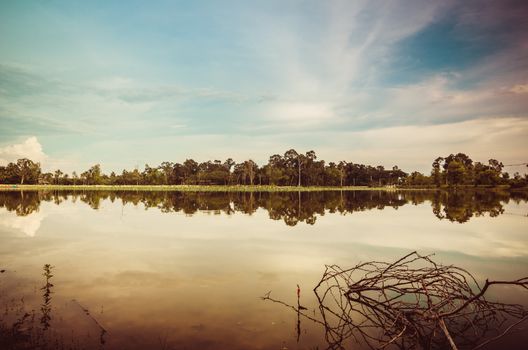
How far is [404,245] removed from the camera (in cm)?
1697

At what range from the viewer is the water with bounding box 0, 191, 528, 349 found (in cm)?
713

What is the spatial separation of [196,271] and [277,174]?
123659 millimetres

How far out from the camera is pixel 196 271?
468 inches

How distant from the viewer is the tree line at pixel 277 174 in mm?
131875

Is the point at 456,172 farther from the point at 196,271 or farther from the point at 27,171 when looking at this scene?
the point at 27,171

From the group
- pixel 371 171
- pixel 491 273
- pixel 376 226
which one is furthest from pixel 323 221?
pixel 371 171

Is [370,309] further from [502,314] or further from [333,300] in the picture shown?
[502,314]

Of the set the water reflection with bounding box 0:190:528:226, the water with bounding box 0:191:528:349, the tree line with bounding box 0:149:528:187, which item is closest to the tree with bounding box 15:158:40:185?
the tree line with bounding box 0:149:528:187

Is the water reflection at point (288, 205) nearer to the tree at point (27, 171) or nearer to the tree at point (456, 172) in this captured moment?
the tree at point (456, 172)

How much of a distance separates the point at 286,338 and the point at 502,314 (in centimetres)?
552

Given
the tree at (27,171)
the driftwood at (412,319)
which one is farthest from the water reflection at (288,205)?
the tree at (27,171)

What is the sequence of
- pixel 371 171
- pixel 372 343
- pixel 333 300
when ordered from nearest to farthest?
pixel 372 343 → pixel 333 300 → pixel 371 171

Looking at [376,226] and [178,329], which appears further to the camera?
[376,226]

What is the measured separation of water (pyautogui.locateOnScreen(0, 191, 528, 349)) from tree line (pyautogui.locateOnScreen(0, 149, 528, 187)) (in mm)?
110225
